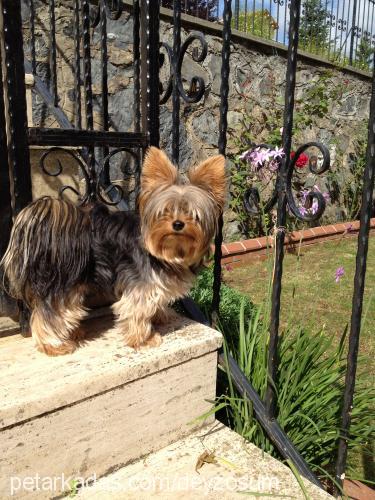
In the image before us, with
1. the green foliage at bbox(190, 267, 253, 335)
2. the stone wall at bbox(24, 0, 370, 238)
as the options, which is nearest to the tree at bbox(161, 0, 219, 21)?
the stone wall at bbox(24, 0, 370, 238)

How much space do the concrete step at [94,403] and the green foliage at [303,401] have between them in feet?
0.68

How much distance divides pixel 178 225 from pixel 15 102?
74cm

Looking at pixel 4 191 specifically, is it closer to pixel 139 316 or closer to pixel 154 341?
pixel 139 316

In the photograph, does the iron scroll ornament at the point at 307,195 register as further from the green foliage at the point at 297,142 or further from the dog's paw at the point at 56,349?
the green foliage at the point at 297,142

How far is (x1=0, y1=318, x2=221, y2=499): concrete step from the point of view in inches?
58.6

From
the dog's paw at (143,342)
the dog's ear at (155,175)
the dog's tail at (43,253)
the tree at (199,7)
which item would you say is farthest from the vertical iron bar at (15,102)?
the tree at (199,7)

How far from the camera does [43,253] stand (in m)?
1.75

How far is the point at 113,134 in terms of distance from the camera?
204 centimetres

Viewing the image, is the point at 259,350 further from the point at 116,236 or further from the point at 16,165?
the point at 16,165

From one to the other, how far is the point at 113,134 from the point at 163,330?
0.87 m

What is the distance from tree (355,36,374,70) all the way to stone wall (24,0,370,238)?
65 cm

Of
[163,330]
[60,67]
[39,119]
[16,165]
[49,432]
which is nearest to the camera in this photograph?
[49,432]

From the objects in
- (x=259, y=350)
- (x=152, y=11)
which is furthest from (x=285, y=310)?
(x=152, y=11)

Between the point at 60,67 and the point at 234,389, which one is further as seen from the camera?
the point at 60,67
